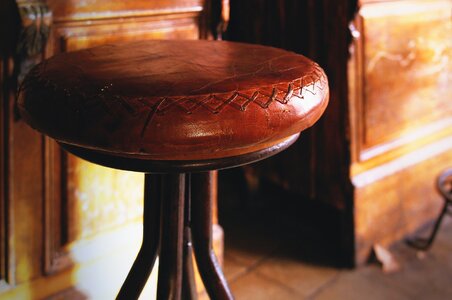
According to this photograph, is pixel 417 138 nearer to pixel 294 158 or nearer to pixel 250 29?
A: pixel 294 158

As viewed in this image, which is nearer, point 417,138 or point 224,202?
point 417,138

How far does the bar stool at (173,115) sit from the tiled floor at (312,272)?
0.89 meters

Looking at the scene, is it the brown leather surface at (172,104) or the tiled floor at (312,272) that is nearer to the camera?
the brown leather surface at (172,104)

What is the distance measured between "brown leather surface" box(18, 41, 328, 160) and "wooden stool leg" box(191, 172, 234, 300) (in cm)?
26

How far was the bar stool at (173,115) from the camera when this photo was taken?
2.34 feet

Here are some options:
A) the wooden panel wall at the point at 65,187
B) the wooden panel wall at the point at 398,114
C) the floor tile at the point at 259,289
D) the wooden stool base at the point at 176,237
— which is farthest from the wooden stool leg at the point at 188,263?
the wooden panel wall at the point at 398,114

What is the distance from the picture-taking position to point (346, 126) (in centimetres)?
192

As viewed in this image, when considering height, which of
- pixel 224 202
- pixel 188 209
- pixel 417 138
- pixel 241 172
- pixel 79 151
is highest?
pixel 79 151

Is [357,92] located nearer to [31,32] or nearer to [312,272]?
[312,272]

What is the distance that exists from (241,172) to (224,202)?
261 mm

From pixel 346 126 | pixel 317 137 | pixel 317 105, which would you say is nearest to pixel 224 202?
pixel 317 137

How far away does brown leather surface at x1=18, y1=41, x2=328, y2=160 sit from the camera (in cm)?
71

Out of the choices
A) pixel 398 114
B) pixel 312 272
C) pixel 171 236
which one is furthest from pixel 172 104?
pixel 398 114

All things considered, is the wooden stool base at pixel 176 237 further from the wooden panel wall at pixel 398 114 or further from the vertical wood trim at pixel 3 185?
the wooden panel wall at pixel 398 114
